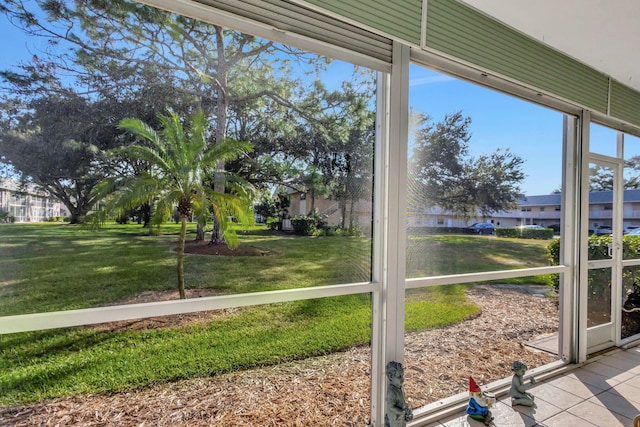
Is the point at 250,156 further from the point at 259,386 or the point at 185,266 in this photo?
the point at 259,386

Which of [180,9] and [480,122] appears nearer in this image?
[180,9]

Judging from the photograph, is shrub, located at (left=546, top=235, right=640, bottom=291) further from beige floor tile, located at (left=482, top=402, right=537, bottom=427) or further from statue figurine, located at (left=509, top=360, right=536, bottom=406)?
beige floor tile, located at (left=482, top=402, right=537, bottom=427)

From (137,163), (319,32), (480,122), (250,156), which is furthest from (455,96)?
(137,163)

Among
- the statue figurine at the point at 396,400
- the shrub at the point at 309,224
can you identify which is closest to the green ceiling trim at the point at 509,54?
the shrub at the point at 309,224

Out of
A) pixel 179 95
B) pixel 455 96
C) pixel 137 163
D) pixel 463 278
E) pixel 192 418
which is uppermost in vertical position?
pixel 455 96

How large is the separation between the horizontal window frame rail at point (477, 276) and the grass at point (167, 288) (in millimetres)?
77

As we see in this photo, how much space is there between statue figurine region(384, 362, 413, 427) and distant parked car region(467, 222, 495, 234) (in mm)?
1226

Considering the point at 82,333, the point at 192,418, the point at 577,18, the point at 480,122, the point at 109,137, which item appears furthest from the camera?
the point at 480,122

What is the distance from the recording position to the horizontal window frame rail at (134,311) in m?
1.21

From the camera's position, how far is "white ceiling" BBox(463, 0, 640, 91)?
1.99m

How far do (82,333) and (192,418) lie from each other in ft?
2.49

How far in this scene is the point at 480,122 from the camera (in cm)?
251

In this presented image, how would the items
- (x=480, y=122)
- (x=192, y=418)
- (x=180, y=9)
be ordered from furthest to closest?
1. (x=480, y=122)
2. (x=192, y=418)
3. (x=180, y=9)

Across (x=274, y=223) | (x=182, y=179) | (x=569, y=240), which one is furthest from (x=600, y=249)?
(x=182, y=179)
